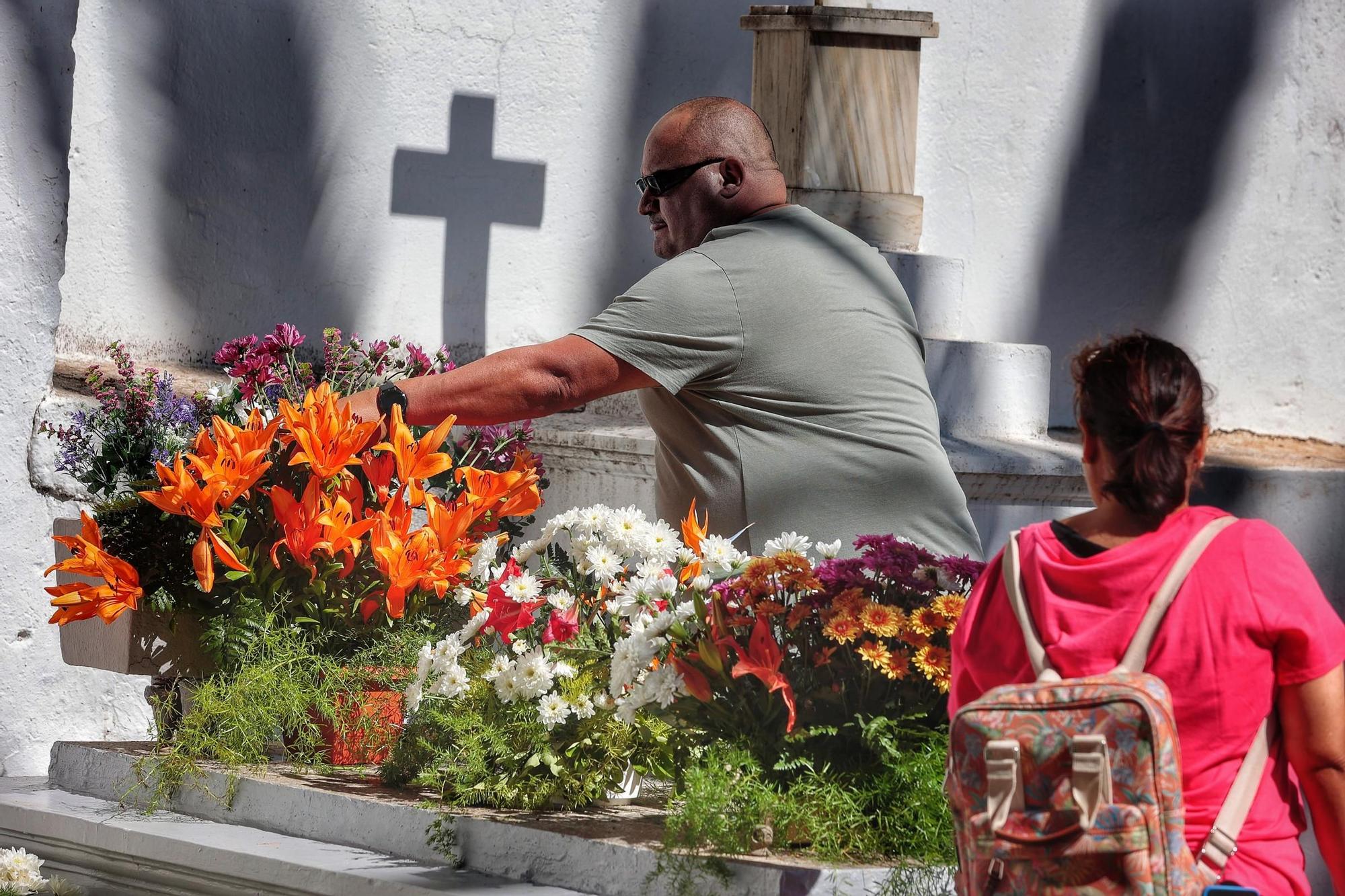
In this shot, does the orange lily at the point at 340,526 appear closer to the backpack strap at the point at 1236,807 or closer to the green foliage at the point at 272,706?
the green foliage at the point at 272,706

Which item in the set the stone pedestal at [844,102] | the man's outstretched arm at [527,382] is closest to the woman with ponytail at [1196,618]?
the man's outstretched arm at [527,382]

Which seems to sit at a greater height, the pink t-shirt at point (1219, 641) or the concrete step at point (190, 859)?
the pink t-shirt at point (1219, 641)

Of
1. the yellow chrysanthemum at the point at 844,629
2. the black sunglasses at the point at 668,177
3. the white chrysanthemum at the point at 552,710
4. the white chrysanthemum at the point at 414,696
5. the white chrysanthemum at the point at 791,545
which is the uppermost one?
the black sunglasses at the point at 668,177

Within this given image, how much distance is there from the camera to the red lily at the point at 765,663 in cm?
191

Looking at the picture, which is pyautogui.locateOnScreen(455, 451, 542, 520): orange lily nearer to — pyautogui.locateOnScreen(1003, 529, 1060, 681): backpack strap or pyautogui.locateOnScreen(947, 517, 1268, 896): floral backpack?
pyautogui.locateOnScreen(1003, 529, 1060, 681): backpack strap

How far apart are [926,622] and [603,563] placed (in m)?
0.52

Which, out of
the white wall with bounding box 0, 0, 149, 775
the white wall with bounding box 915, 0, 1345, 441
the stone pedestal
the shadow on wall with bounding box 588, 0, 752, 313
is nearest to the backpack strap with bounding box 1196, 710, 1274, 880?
the white wall with bounding box 0, 0, 149, 775

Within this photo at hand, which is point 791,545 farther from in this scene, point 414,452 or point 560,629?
point 414,452

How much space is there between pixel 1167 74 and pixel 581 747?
4217mm

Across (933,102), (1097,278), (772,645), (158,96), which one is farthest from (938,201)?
(772,645)

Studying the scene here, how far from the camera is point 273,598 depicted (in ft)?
8.14

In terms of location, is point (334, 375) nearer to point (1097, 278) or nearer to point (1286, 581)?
point (1286, 581)

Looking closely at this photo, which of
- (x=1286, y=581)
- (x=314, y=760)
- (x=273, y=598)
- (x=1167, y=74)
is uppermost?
(x=1167, y=74)

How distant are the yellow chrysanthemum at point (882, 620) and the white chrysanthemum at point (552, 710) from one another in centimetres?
43
